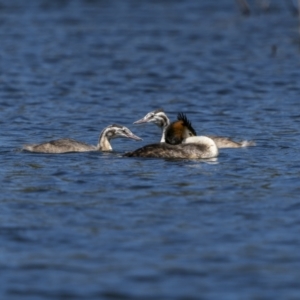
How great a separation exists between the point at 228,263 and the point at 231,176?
4000 mm

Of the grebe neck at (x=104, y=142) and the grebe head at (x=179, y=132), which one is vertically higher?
the grebe head at (x=179, y=132)

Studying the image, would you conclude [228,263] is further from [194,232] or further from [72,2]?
[72,2]

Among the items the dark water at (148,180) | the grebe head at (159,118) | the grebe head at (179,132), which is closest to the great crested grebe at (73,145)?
the dark water at (148,180)

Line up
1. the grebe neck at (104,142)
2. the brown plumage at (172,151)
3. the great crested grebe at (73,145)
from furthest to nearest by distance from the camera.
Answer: the grebe neck at (104,142) < the great crested grebe at (73,145) < the brown plumage at (172,151)

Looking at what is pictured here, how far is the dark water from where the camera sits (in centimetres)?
951

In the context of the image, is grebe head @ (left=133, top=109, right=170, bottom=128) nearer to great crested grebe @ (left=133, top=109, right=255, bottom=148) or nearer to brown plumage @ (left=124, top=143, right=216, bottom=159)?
great crested grebe @ (left=133, top=109, right=255, bottom=148)

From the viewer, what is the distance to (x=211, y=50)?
96.4ft

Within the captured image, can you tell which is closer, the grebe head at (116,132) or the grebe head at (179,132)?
the grebe head at (179,132)

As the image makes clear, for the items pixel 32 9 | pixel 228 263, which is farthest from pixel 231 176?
pixel 32 9

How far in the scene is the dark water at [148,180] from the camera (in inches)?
374

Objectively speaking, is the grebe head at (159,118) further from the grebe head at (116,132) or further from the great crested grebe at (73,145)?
the great crested grebe at (73,145)

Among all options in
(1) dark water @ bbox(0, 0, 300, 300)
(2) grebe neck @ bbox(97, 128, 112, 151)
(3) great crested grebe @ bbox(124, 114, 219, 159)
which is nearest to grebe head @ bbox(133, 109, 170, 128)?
(1) dark water @ bbox(0, 0, 300, 300)

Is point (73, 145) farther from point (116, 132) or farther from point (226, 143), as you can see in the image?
point (226, 143)

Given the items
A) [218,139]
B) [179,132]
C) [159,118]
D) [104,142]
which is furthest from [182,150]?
[159,118]
